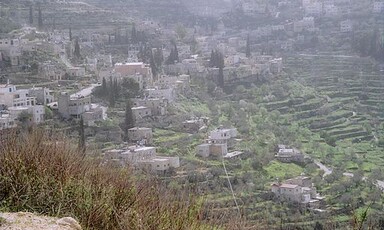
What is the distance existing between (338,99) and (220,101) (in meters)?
4.55

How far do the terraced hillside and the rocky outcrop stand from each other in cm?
1506

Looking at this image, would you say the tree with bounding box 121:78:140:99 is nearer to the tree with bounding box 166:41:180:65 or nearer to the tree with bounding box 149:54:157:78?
the tree with bounding box 149:54:157:78

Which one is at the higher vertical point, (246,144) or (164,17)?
(164,17)

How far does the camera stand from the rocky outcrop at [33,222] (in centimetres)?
351

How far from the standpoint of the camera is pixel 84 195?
4199 mm

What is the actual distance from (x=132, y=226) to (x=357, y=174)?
11421 mm

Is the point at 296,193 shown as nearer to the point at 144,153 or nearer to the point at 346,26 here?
the point at 144,153

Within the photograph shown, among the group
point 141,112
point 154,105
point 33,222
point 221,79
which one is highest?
point 33,222

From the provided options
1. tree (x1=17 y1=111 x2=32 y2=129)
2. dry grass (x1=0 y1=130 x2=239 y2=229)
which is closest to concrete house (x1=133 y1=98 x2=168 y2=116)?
tree (x1=17 y1=111 x2=32 y2=129)

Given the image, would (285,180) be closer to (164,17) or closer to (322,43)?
(322,43)

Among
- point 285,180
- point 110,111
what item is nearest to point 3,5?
point 110,111

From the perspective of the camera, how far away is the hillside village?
12547mm

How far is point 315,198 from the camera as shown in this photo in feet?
41.7

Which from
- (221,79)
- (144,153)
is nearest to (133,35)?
(221,79)
